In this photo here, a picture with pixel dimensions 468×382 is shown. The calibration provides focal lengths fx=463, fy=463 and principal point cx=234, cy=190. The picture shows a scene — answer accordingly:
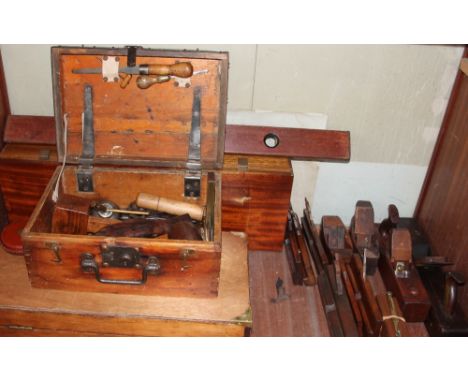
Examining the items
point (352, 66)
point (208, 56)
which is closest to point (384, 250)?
point (352, 66)

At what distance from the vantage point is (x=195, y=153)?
169 cm

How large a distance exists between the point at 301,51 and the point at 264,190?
56cm

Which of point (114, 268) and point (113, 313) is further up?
point (114, 268)

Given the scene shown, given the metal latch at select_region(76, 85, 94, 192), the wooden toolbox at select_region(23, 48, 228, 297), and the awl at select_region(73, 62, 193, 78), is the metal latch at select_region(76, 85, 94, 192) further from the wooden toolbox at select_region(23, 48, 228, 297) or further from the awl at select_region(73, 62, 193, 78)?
the awl at select_region(73, 62, 193, 78)

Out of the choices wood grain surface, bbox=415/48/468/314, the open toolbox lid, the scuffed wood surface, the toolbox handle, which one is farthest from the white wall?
the toolbox handle

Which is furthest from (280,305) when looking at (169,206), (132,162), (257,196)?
(132,162)

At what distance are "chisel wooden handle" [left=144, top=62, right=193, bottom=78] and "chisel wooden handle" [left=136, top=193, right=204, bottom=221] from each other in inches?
18.1

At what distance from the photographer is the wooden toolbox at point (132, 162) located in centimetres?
143

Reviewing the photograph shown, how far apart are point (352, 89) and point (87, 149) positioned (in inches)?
42.0

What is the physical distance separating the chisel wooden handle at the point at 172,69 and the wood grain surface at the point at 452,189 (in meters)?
1.08

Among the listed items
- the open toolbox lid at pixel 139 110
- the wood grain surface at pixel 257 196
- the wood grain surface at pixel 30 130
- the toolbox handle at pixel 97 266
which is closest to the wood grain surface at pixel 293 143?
the wood grain surface at pixel 257 196

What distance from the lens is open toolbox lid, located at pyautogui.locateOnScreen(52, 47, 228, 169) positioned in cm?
159

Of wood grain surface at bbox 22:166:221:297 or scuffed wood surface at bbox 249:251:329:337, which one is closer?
wood grain surface at bbox 22:166:221:297

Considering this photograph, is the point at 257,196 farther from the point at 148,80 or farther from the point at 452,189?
the point at 452,189
